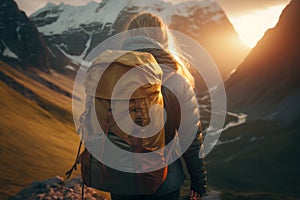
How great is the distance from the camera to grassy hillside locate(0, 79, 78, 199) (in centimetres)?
3856

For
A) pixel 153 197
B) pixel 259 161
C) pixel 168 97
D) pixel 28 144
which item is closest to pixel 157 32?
pixel 168 97

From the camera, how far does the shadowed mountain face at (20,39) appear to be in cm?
16038

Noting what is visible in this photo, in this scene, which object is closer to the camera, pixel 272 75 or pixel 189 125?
pixel 189 125

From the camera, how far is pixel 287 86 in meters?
92.7

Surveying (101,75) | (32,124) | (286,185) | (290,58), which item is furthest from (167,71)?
(290,58)

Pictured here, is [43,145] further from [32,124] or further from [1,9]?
[1,9]

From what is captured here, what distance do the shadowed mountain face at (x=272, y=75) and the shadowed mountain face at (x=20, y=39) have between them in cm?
10256

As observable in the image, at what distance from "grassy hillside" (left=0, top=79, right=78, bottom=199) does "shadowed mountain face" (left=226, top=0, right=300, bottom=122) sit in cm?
5586

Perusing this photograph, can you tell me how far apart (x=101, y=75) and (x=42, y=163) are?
151ft

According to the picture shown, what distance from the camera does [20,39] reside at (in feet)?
559

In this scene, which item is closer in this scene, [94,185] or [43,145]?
[94,185]

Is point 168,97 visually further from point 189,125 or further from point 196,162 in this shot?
point 196,162

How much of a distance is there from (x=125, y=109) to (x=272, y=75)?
113 meters

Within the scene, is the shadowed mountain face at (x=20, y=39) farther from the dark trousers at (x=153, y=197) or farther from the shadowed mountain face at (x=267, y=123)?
the dark trousers at (x=153, y=197)
